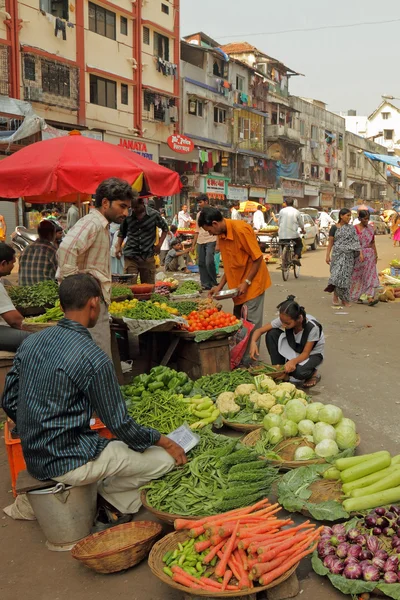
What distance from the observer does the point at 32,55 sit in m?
21.1

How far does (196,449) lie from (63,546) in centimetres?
102

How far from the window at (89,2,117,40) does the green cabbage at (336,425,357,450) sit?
24.5 meters

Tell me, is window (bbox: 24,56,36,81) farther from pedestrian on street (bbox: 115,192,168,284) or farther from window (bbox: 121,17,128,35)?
pedestrian on street (bbox: 115,192,168,284)

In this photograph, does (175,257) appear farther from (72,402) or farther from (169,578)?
(169,578)

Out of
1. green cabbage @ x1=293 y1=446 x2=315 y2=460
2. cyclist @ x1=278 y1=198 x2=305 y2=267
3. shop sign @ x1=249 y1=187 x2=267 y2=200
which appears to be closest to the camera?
green cabbage @ x1=293 y1=446 x2=315 y2=460

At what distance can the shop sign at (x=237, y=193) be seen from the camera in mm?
38125

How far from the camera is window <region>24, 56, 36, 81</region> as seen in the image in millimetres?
20891

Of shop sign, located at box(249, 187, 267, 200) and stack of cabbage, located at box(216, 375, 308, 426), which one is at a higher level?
shop sign, located at box(249, 187, 267, 200)

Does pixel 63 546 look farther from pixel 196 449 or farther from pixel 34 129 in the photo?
pixel 34 129

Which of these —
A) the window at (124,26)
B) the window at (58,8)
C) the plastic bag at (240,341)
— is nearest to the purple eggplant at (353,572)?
the plastic bag at (240,341)

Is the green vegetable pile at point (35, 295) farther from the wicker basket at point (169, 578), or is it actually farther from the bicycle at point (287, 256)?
the bicycle at point (287, 256)

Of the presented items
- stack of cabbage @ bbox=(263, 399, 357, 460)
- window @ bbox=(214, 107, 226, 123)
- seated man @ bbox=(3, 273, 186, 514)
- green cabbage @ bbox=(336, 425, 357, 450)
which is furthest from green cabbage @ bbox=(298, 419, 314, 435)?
window @ bbox=(214, 107, 226, 123)

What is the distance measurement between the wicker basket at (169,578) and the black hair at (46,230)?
16.6ft

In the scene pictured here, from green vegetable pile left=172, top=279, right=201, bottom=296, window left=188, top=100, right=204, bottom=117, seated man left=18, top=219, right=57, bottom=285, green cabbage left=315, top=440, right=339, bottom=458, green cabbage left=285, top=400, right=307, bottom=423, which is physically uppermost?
window left=188, top=100, right=204, bottom=117
